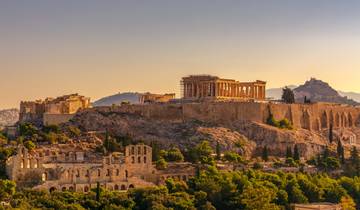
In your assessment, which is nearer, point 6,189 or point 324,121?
point 6,189

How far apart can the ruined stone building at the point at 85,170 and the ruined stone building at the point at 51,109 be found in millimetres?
11738

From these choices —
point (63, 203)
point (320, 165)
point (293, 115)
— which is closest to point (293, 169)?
point (320, 165)

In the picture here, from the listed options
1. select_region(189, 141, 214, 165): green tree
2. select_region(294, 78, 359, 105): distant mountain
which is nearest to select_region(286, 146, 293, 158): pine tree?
select_region(189, 141, 214, 165): green tree

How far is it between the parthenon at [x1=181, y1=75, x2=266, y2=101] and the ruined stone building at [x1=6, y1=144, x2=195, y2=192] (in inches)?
855

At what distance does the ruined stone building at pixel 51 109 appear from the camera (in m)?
75.0

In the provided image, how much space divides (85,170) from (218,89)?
96.9 ft

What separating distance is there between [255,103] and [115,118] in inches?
489

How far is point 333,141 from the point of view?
84.8m

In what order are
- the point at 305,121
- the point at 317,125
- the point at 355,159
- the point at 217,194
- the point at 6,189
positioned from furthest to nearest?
the point at 317,125 → the point at 305,121 → the point at 355,159 → the point at 217,194 → the point at 6,189

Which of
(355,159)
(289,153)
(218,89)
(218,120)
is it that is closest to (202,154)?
(289,153)

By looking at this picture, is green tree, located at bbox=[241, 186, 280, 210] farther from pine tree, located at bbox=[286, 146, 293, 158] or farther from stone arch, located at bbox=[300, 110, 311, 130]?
stone arch, located at bbox=[300, 110, 311, 130]

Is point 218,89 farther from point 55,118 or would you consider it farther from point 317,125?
point 55,118

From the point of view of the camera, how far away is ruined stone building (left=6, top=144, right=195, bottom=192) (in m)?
55.6

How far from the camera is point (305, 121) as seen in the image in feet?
283
